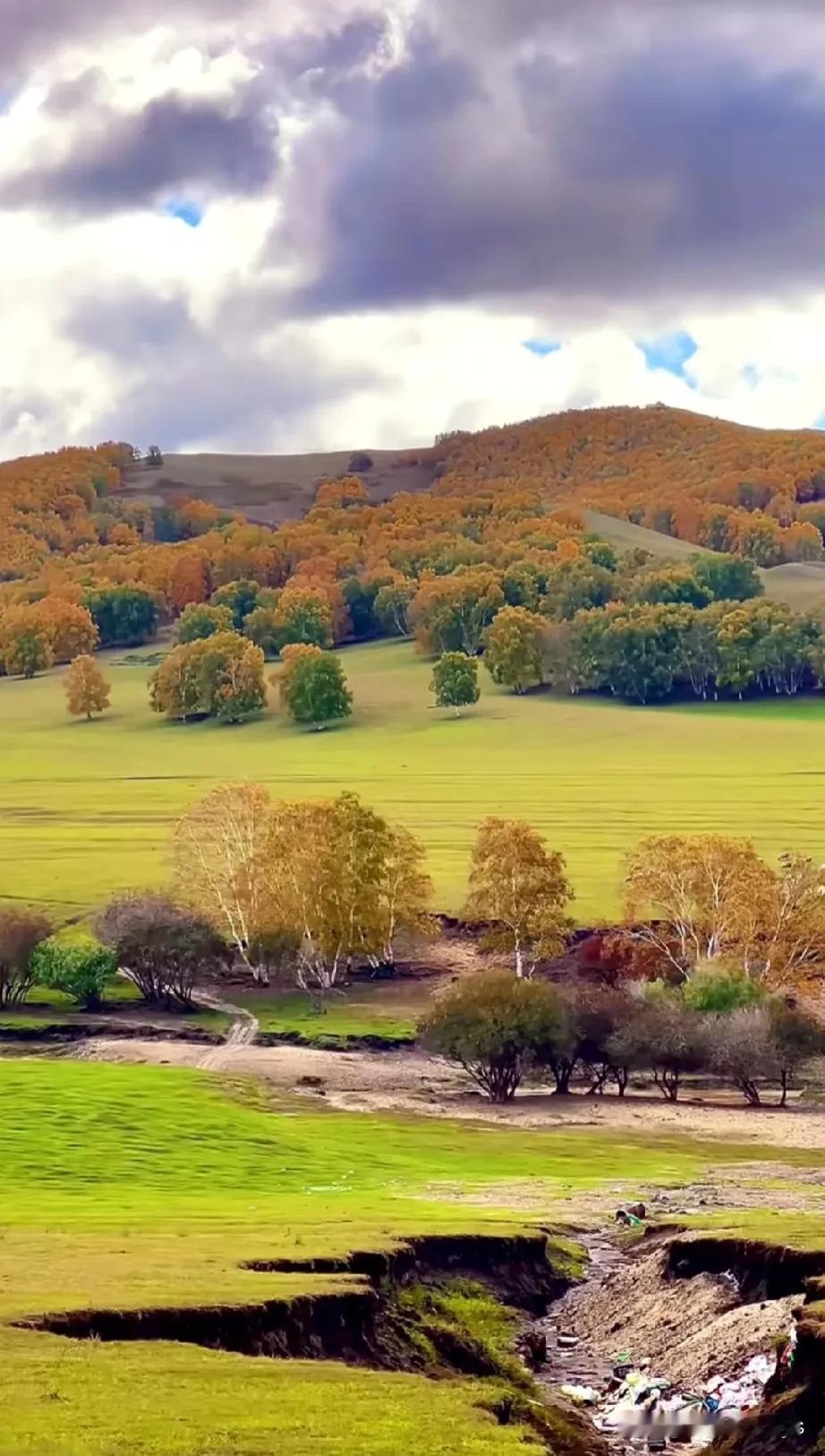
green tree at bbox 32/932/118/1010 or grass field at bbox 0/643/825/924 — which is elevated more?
grass field at bbox 0/643/825/924

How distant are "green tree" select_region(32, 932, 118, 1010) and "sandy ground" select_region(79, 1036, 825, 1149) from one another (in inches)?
237

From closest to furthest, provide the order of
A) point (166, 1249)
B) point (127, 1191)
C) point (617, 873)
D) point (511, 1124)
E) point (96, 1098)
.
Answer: point (166, 1249) → point (127, 1191) → point (96, 1098) → point (511, 1124) → point (617, 873)

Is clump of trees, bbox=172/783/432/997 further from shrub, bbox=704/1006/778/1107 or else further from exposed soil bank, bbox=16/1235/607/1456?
exposed soil bank, bbox=16/1235/607/1456

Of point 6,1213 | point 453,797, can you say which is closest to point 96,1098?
point 6,1213

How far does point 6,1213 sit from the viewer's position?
46.0m

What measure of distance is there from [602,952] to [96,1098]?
39.6m

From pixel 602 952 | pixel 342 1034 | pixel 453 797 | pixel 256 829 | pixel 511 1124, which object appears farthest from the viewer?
pixel 453 797

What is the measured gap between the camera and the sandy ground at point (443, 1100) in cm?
7906

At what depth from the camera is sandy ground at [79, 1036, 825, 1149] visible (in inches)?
3113

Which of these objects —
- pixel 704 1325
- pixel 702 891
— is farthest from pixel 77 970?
pixel 704 1325

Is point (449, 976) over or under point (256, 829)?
under

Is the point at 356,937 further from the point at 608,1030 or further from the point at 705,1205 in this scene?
the point at 705,1205

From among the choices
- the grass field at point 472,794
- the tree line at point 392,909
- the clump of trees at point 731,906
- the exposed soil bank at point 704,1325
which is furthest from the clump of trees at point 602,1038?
the exposed soil bank at point 704,1325

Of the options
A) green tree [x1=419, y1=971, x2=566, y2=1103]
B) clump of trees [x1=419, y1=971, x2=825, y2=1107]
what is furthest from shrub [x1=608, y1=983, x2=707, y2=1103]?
green tree [x1=419, y1=971, x2=566, y2=1103]
